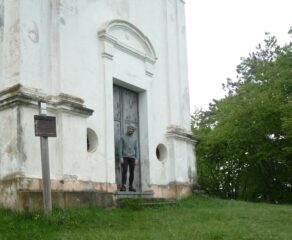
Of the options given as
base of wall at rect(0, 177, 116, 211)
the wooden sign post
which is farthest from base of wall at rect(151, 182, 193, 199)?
the wooden sign post

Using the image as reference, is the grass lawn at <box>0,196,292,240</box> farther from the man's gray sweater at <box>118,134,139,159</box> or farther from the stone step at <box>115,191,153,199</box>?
the man's gray sweater at <box>118,134,139,159</box>

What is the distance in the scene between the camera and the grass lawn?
25.2 feet

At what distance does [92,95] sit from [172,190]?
3.85 meters

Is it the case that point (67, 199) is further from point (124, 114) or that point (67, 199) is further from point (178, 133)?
point (178, 133)

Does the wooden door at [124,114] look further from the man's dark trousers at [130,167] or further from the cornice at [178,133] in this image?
the cornice at [178,133]

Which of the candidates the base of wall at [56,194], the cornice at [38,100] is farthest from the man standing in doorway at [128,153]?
the cornice at [38,100]

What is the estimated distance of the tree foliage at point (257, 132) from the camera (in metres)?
20.0

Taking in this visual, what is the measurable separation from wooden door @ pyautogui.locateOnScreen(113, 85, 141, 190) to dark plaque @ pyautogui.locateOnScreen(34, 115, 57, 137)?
11.7ft

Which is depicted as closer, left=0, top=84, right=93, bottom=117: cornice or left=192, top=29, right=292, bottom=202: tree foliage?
left=0, top=84, right=93, bottom=117: cornice

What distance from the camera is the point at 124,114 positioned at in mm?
13391

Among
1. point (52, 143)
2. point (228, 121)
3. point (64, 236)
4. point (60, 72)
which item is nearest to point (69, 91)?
point (60, 72)

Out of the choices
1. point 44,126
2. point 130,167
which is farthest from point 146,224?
point 130,167

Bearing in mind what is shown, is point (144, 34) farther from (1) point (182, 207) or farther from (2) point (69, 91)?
(1) point (182, 207)

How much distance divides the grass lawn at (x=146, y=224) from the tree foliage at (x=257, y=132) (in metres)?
8.49
